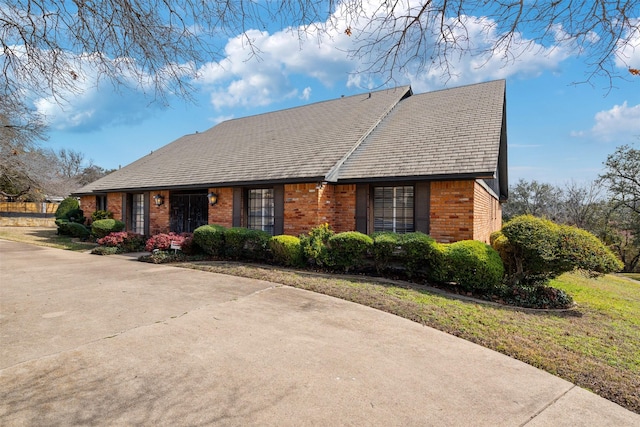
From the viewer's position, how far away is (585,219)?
89.9 feet

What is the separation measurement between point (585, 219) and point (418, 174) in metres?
26.4

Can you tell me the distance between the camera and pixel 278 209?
1088 centimetres

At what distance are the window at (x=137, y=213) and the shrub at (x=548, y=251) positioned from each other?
15.0m

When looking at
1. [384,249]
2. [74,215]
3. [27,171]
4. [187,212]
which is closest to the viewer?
[384,249]

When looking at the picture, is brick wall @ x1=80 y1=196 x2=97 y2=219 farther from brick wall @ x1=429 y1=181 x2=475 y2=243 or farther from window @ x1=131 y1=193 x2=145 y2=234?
brick wall @ x1=429 y1=181 x2=475 y2=243

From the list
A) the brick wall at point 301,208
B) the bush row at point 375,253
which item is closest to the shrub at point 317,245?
the bush row at point 375,253

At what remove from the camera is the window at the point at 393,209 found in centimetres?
Result: 972

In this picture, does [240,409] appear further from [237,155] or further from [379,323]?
[237,155]

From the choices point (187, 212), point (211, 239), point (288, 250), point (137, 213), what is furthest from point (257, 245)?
point (137, 213)

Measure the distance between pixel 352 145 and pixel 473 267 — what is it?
5.67 metres

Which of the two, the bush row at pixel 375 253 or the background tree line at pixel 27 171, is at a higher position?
the background tree line at pixel 27 171

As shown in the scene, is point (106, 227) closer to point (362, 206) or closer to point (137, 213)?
point (137, 213)

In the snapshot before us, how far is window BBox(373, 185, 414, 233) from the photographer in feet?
31.9

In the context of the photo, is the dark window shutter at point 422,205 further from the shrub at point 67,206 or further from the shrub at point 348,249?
the shrub at point 67,206
